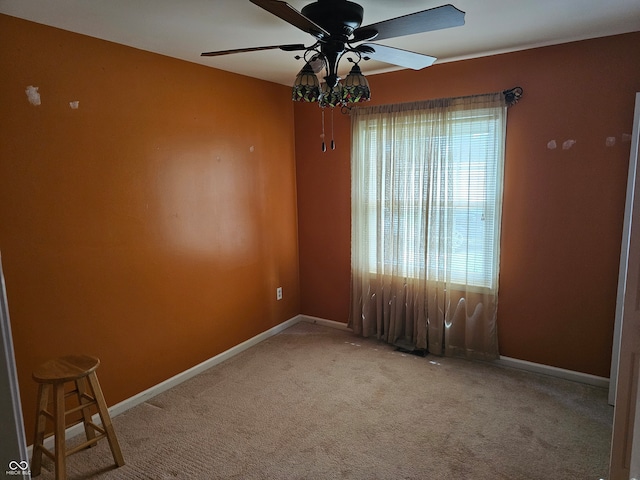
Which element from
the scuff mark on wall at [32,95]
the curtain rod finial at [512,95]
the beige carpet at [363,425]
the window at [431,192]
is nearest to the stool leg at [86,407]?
the beige carpet at [363,425]

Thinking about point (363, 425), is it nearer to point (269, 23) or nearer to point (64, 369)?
point (64, 369)

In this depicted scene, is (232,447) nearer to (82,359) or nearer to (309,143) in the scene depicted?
(82,359)

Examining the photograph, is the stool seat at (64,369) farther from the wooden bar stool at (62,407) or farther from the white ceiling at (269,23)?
the white ceiling at (269,23)

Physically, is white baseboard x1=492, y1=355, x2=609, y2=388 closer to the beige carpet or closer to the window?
the beige carpet

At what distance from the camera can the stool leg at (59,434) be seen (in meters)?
1.94

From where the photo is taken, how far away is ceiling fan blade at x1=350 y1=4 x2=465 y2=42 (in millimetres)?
1518

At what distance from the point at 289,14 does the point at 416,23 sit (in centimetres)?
53

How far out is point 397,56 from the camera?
210 cm

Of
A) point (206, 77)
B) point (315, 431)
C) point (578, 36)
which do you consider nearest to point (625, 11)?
point (578, 36)

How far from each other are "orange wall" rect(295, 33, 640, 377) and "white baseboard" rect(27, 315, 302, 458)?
2082 mm

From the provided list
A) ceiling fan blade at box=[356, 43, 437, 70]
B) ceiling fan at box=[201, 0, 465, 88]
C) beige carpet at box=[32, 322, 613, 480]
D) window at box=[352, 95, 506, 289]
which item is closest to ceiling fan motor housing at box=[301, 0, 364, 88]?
ceiling fan at box=[201, 0, 465, 88]

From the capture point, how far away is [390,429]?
96.7 inches

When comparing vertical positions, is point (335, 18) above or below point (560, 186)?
above

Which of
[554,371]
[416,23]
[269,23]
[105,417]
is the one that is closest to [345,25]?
[416,23]
